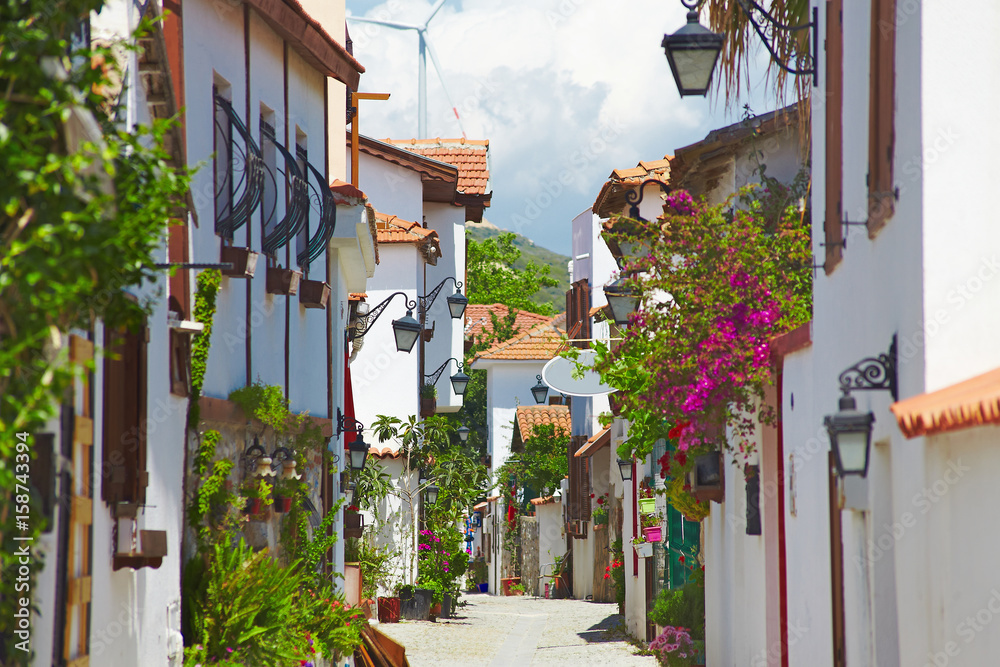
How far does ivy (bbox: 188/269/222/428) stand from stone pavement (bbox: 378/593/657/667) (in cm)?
Answer: 880

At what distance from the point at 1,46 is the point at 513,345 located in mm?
39777

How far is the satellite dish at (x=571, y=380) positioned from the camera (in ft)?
51.0

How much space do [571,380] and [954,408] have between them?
481 inches

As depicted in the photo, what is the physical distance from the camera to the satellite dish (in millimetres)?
15555

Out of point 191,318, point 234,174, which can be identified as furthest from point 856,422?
point 234,174

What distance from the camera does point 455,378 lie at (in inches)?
963

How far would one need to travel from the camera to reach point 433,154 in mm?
28656

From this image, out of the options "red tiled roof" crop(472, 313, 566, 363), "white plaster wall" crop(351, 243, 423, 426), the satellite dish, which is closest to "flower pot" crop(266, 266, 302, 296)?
the satellite dish

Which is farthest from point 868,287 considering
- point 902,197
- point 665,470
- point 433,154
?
point 433,154

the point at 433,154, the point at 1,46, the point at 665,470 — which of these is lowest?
the point at 665,470

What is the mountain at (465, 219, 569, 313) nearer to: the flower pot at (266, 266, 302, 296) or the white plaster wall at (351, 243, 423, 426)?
the white plaster wall at (351, 243, 423, 426)

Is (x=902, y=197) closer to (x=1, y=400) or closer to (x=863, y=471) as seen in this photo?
(x=863, y=471)

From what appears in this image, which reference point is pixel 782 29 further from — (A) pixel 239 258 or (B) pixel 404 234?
(B) pixel 404 234

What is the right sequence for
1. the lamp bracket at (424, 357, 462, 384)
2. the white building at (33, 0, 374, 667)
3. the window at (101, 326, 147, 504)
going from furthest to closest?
1. the lamp bracket at (424, 357, 462, 384)
2. the window at (101, 326, 147, 504)
3. the white building at (33, 0, 374, 667)
